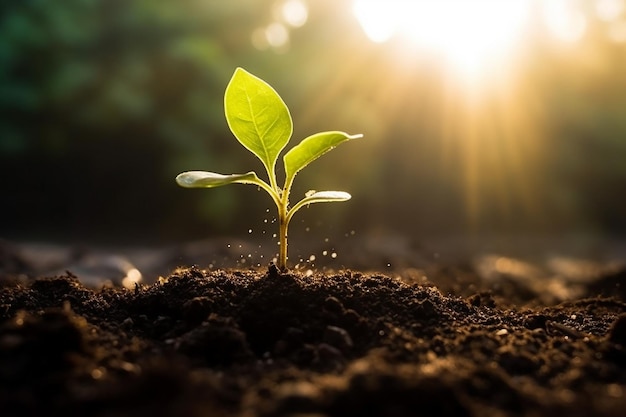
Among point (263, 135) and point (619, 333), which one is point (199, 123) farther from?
point (619, 333)

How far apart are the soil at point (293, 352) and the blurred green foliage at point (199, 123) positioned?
6.50 meters

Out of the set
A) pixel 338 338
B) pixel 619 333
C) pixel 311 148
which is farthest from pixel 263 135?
pixel 619 333

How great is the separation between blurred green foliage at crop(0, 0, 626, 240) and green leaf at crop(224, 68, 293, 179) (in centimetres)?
653

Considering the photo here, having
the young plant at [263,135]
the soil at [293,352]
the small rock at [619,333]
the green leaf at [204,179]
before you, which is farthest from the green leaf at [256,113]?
the small rock at [619,333]

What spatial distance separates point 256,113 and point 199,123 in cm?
730

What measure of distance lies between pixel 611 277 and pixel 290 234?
173 inches

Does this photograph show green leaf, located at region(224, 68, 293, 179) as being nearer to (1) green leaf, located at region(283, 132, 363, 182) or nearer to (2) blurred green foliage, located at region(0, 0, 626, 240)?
(1) green leaf, located at region(283, 132, 363, 182)

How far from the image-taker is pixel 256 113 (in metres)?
2.40

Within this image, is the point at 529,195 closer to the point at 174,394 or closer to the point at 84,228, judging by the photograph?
the point at 84,228

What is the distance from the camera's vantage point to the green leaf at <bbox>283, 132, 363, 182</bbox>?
7.66 feet

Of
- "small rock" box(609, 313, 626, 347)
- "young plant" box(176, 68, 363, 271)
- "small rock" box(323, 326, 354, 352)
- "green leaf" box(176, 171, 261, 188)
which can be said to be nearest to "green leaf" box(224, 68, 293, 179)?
"young plant" box(176, 68, 363, 271)

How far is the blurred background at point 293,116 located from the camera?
368 inches

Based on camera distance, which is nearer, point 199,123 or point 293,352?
point 293,352

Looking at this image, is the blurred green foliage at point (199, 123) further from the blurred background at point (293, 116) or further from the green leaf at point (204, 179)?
the green leaf at point (204, 179)
